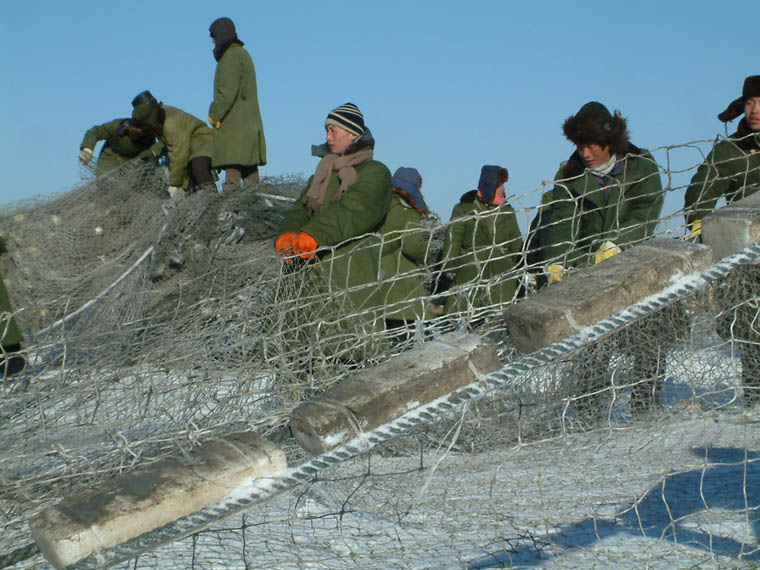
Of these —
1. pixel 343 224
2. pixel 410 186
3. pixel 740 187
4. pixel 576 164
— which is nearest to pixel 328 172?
pixel 343 224

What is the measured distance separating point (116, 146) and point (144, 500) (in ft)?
22.8

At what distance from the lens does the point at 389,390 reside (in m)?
1.95

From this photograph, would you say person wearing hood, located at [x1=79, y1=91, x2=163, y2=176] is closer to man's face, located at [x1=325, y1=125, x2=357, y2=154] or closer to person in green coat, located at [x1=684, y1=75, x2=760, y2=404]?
man's face, located at [x1=325, y1=125, x2=357, y2=154]

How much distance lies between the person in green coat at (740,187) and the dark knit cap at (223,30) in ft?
14.6

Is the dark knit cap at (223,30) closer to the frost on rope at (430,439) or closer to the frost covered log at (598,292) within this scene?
the frost on rope at (430,439)

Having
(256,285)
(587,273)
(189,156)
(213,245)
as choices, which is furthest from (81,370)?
(189,156)

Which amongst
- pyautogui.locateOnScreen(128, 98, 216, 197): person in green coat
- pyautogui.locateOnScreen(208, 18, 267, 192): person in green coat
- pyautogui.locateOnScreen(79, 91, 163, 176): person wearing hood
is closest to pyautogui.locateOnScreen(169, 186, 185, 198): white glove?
pyautogui.locateOnScreen(128, 98, 216, 197): person in green coat

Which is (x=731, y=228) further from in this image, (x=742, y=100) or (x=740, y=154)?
(x=742, y=100)

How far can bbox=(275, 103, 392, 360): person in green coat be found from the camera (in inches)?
146

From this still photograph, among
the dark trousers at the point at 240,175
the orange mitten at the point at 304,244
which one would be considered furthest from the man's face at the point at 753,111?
the dark trousers at the point at 240,175

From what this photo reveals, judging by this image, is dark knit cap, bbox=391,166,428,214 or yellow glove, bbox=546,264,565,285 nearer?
yellow glove, bbox=546,264,565,285

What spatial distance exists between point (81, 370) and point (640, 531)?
2210 mm

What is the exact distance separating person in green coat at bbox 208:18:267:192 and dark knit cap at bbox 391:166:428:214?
6.75 feet

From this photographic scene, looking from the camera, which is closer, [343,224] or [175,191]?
[343,224]
